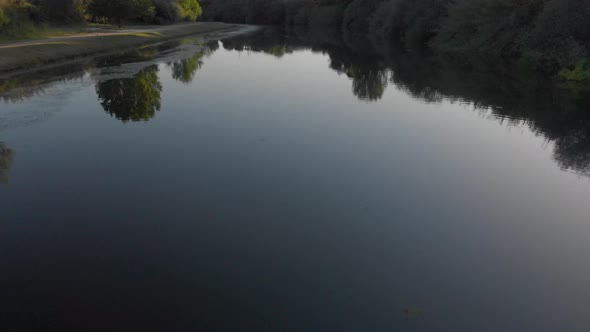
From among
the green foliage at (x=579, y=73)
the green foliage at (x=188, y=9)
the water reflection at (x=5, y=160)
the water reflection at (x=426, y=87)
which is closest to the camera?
the water reflection at (x=5, y=160)

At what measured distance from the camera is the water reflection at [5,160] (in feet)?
34.3

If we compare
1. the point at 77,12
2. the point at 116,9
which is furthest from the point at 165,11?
the point at 77,12

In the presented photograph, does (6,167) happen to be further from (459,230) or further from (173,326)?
(459,230)

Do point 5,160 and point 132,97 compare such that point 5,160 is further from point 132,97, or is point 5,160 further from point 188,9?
point 188,9

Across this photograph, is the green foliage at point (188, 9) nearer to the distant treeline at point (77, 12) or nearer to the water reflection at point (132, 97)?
the distant treeline at point (77, 12)

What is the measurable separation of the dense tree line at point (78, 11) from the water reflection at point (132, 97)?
1687 centimetres

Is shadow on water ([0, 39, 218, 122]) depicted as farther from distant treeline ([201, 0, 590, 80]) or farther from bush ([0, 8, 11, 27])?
distant treeline ([201, 0, 590, 80])

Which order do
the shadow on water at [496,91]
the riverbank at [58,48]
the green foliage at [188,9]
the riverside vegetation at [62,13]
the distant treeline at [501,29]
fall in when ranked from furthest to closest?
the green foliage at [188,9], the riverside vegetation at [62,13], the distant treeline at [501,29], the riverbank at [58,48], the shadow on water at [496,91]

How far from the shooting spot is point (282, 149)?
42.3 ft

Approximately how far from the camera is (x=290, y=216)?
29.0ft

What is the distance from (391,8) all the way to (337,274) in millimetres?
54000

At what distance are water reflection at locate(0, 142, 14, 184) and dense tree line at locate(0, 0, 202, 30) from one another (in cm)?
2618

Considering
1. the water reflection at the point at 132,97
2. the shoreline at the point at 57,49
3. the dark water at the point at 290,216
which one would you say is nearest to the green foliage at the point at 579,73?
the dark water at the point at 290,216

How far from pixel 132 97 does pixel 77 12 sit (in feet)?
126
